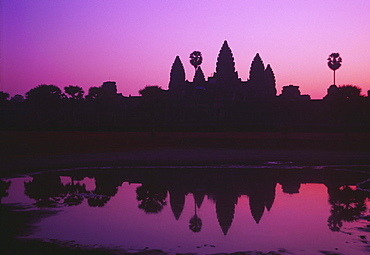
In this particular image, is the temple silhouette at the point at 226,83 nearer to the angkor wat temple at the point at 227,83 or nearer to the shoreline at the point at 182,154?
the angkor wat temple at the point at 227,83

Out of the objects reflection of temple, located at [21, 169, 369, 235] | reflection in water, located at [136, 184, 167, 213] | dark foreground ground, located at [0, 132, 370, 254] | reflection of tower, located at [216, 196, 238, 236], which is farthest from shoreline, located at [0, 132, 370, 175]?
reflection of tower, located at [216, 196, 238, 236]

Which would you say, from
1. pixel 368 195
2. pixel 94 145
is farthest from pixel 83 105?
pixel 368 195

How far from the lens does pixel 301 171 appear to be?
2309 centimetres

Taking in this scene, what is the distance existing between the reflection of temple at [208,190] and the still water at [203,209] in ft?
0.12

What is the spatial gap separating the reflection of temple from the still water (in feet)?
0.12

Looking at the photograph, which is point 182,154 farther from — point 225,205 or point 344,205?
point 344,205

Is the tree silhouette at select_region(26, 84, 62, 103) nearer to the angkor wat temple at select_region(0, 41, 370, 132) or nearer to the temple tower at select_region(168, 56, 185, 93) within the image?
the angkor wat temple at select_region(0, 41, 370, 132)

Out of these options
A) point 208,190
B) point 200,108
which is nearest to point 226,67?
point 200,108

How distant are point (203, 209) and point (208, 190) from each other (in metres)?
3.46

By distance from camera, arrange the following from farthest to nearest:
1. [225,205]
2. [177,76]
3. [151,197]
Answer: [177,76] < [151,197] < [225,205]

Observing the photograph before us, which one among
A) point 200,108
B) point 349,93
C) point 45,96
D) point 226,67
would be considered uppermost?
point 226,67

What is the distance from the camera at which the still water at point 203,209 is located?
32.9 feet

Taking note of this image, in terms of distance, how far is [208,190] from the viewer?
56.3 feet

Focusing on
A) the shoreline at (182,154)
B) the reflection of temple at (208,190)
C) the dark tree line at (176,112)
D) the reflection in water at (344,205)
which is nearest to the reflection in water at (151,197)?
the reflection of temple at (208,190)
